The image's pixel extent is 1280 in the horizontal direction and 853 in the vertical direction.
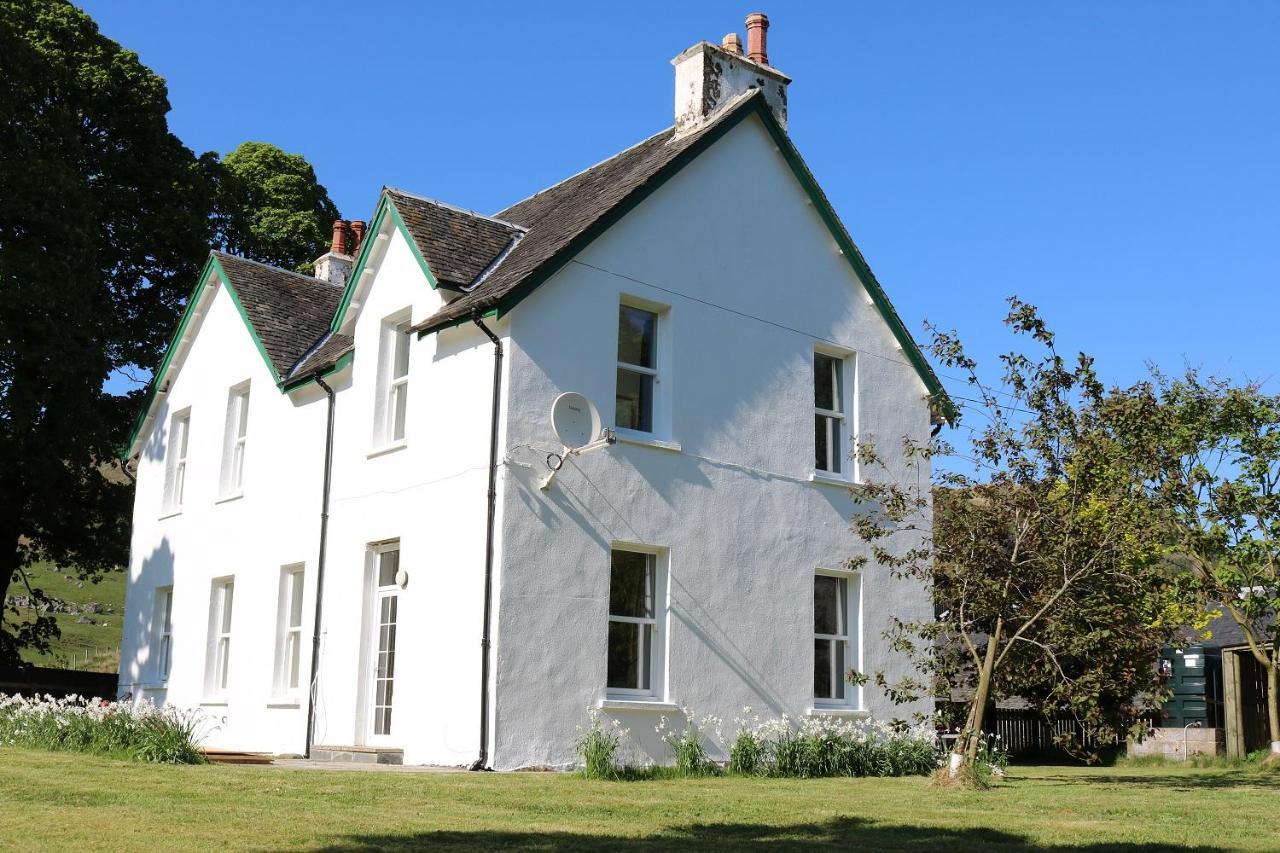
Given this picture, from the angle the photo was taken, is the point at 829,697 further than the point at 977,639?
No

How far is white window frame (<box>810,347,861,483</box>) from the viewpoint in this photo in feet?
65.8

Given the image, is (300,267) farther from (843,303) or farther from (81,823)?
(81,823)

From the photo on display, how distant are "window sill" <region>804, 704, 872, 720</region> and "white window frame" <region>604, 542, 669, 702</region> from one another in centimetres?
258

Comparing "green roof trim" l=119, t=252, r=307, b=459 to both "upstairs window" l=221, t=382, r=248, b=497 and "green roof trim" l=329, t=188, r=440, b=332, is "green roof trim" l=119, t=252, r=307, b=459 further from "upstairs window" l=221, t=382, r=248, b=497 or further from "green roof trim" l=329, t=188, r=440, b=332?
"green roof trim" l=329, t=188, r=440, b=332

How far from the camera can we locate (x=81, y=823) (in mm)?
8969

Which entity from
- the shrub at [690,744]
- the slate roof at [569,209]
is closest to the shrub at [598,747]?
the shrub at [690,744]

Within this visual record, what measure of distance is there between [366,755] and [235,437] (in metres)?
8.88

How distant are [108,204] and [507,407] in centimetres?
1853

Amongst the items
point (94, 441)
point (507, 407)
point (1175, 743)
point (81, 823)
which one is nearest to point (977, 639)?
point (1175, 743)

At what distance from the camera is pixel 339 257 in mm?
26922

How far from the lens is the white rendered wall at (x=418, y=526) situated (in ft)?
52.3

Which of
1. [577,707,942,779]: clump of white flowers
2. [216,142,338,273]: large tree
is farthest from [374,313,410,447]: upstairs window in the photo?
[216,142,338,273]: large tree

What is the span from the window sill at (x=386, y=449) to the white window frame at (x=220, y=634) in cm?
518

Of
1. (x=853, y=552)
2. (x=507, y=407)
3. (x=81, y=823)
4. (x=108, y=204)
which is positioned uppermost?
(x=108, y=204)
